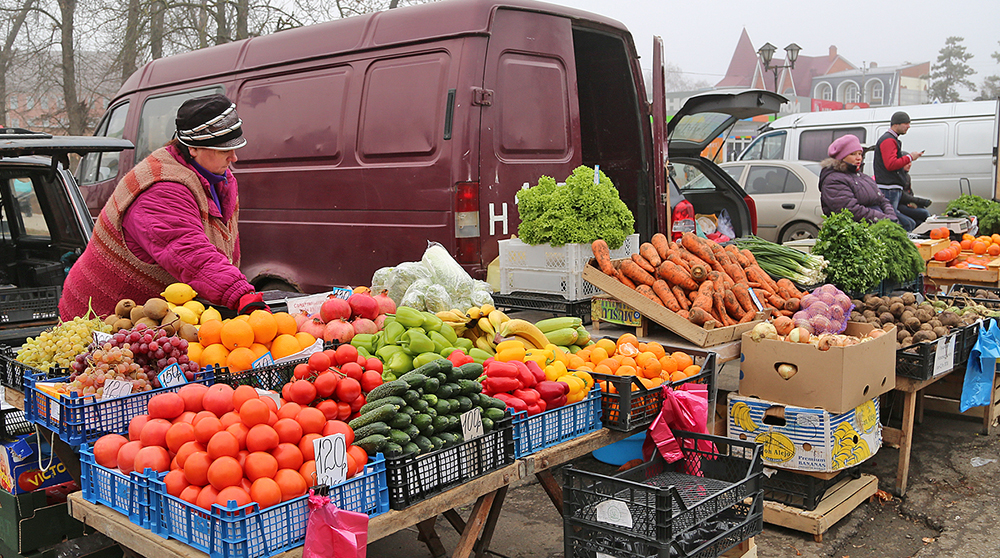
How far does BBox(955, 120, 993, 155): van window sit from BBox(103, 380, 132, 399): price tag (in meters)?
13.8

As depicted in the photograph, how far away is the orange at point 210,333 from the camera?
2941mm

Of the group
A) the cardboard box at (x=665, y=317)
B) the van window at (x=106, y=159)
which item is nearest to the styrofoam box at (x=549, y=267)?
the cardboard box at (x=665, y=317)

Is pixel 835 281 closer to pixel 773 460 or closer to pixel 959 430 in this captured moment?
pixel 959 430

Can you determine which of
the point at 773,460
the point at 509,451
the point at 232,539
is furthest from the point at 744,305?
the point at 232,539

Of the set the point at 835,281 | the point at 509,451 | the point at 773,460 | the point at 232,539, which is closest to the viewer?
the point at 232,539

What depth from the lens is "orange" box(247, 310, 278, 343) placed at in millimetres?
3012

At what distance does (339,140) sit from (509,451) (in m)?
3.53

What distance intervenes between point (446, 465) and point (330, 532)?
48 cm

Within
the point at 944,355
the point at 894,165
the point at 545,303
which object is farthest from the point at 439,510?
the point at 894,165

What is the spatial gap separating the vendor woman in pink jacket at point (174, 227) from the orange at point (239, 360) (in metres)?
0.29

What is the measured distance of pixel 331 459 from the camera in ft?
7.14

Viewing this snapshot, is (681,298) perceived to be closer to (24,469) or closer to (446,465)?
(446,465)

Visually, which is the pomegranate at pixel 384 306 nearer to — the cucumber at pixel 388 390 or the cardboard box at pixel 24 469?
the cucumber at pixel 388 390

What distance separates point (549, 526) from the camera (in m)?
4.10
